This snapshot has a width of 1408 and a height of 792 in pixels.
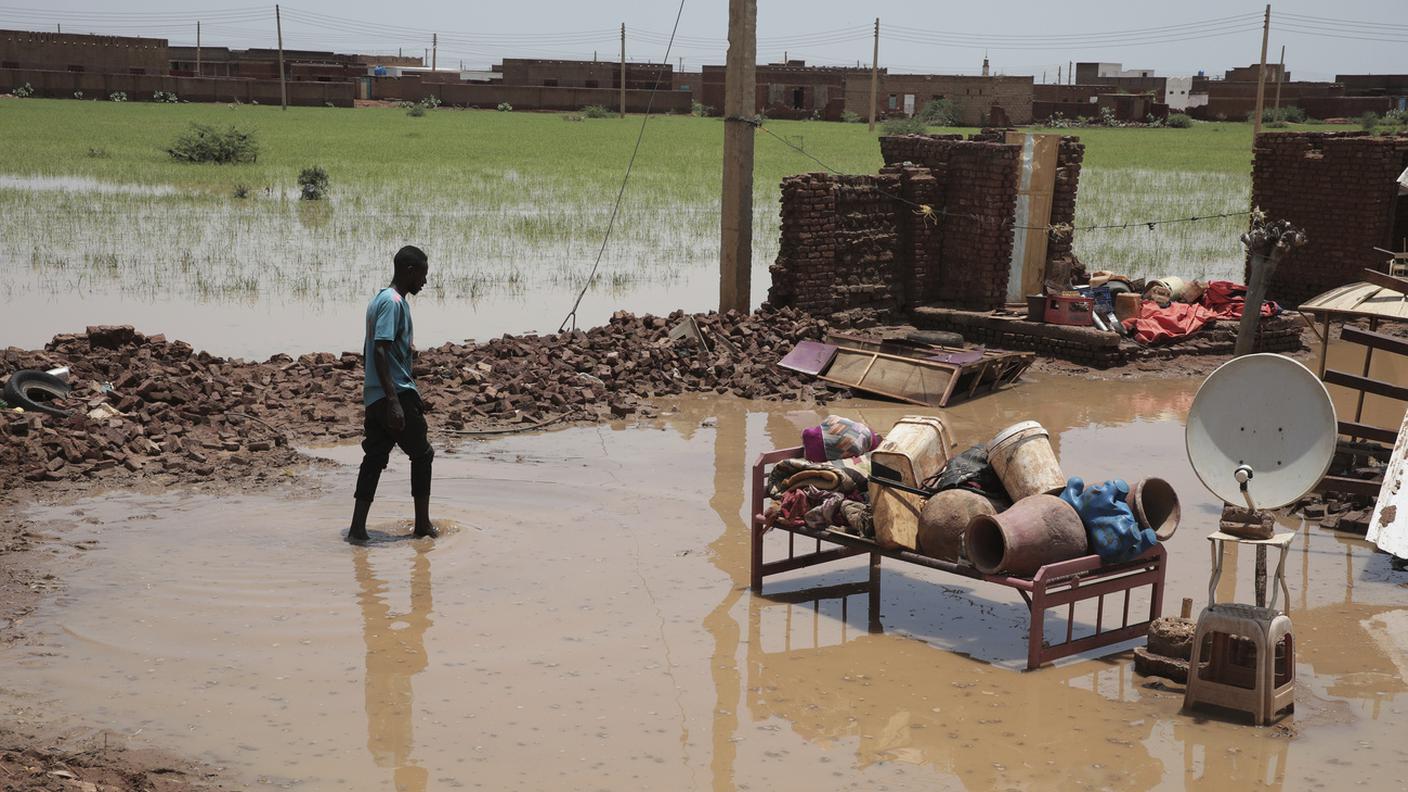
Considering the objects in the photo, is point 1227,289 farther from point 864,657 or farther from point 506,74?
→ point 506,74

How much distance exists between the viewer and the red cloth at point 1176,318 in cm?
1567

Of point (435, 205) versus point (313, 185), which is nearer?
point (435, 205)

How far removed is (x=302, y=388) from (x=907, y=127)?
43526 millimetres

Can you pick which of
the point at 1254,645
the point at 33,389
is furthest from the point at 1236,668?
the point at 33,389

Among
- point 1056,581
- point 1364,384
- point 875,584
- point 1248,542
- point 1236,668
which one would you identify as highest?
point 1364,384

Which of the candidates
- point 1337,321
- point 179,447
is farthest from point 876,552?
point 1337,321

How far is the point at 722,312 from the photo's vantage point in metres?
15.8

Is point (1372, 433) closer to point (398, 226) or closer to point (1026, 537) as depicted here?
point (1026, 537)

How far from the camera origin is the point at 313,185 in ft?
94.4

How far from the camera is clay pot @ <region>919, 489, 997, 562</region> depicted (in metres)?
6.84

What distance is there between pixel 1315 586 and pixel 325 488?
6.38 m

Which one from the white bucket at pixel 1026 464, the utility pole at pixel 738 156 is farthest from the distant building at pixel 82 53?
the white bucket at pixel 1026 464

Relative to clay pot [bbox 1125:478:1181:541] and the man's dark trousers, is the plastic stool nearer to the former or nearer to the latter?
clay pot [bbox 1125:478:1181:541]

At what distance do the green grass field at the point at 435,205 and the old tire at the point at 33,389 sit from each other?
7131 millimetres
